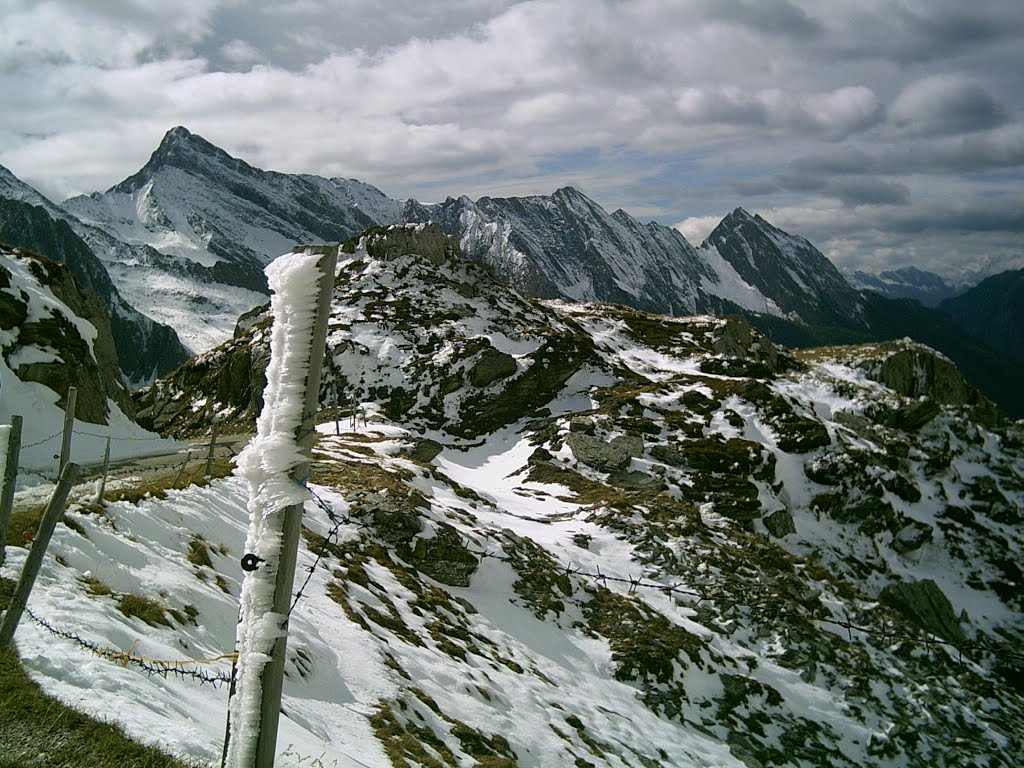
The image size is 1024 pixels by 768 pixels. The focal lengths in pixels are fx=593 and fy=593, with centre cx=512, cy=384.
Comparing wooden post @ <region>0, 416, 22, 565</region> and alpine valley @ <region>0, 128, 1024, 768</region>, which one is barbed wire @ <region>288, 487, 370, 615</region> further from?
wooden post @ <region>0, 416, 22, 565</region>

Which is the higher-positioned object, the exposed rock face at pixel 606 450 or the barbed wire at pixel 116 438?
the barbed wire at pixel 116 438

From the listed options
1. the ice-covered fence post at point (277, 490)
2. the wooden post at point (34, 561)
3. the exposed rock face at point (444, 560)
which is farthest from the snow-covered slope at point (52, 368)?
the ice-covered fence post at point (277, 490)

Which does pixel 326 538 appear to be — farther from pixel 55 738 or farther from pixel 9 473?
pixel 55 738

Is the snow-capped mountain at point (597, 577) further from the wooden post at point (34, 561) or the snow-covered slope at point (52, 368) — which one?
the snow-covered slope at point (52, 368)

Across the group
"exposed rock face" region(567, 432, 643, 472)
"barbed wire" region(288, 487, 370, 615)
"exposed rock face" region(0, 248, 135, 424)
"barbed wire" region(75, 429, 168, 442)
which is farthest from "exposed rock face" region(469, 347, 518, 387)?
"barbed wire" region(288, 487, 370, 615)

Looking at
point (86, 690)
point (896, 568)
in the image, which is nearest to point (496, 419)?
point (896, 568)

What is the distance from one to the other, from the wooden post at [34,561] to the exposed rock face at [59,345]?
2544cm

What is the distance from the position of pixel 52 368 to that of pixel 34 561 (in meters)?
27.3

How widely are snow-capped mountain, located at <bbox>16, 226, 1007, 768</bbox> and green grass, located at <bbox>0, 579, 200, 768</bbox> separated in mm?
289

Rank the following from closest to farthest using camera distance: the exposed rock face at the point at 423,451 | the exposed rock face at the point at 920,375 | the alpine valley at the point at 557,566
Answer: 1. the alpine valley at the point at 557,566
2. the exposed rock face at the point at 423,451
3. the exposed rock face at the point at 920,375

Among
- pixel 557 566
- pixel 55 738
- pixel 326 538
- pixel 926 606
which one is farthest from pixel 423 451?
pixel 55 738

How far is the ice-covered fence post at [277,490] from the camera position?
4.16m

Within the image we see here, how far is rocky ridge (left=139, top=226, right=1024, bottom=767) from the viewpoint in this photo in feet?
51.6

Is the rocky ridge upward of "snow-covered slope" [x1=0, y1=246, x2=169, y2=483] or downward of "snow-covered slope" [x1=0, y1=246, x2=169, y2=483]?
downward
